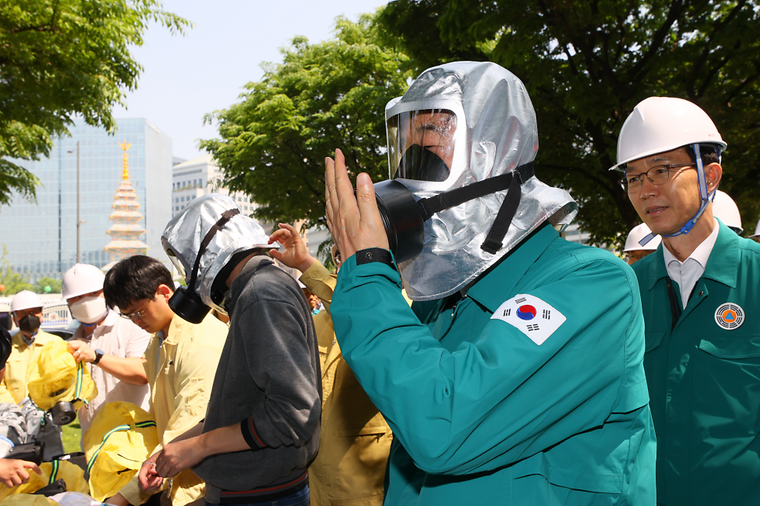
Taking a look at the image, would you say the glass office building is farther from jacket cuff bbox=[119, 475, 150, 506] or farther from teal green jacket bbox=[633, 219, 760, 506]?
teal green jacket bbox=[633, 219, 760, 506]

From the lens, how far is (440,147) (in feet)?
4.66

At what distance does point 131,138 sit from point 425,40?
127 meters

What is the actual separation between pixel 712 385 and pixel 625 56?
331 inches

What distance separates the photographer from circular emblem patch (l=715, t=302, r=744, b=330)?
6.68ft

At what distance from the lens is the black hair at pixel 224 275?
2.60 meters

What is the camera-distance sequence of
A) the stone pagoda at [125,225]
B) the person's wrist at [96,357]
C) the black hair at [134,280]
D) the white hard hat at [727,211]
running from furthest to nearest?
the stone pagoda at [125,225]
the person's wrist at [96,357]
the white hard hat at [727,211]
the black hair at [134,280]

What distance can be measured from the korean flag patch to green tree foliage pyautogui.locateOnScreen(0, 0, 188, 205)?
9.21m

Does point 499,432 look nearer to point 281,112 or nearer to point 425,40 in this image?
point 425,40

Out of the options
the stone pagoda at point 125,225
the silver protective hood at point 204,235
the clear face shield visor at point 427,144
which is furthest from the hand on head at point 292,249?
the stone pagoda at point 125,225

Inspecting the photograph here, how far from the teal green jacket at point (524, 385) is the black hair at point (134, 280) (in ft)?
7.71

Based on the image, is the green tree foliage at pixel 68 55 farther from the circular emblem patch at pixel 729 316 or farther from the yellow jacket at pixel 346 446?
the circular emblem patch at pixel 729 316

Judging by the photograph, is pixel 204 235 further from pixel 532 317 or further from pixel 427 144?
pixel 532 317

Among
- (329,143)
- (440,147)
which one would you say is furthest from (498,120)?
Answer: (329,143)

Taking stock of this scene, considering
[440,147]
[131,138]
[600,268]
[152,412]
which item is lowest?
[152,412]
